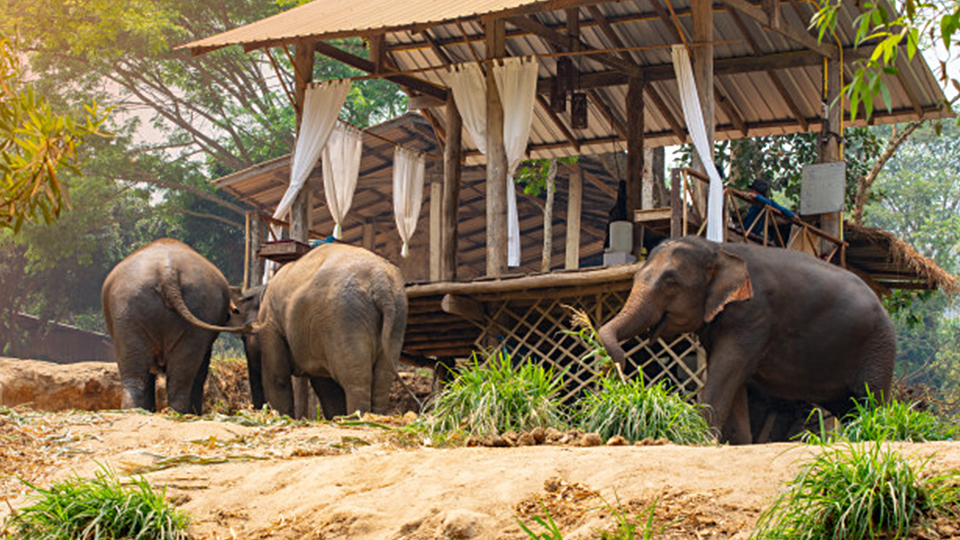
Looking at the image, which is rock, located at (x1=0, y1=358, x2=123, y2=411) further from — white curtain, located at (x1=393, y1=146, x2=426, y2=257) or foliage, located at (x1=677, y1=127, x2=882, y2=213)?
foliage, located at (x1=677, y1=127, x2=882, y2=213)

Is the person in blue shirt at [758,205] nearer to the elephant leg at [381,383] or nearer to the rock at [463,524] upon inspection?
the elephant leg at [381,383]

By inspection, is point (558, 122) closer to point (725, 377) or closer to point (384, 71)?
point (384, 71)

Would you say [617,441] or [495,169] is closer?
[617,441]

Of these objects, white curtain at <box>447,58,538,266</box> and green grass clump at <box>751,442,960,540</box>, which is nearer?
green grass clump at <box>751,442,960,540</box>

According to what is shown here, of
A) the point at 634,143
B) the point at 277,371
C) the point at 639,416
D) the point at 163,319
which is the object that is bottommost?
the point at 277,371

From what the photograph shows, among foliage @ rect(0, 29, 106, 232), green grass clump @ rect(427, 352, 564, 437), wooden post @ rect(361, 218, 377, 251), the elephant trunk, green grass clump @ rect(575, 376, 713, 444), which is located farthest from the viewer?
wooden post @ rect(361, 218, 377, 251)

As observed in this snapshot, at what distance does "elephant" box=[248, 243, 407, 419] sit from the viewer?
11.5 meters

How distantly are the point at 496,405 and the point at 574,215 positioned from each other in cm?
1195

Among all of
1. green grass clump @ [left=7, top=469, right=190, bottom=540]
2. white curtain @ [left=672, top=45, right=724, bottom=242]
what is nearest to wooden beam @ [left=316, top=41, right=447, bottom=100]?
white curtain @ [left=672, top=45, right=724, bottom=242]

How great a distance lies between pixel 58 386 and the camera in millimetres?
13680

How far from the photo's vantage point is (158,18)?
2634 cm

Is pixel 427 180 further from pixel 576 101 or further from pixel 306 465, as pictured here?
pixel 306 465

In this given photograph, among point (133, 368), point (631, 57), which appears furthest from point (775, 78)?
point (133, 368)

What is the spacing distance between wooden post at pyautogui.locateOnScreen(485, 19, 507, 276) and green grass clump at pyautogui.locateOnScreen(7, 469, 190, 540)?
6.84 meters
